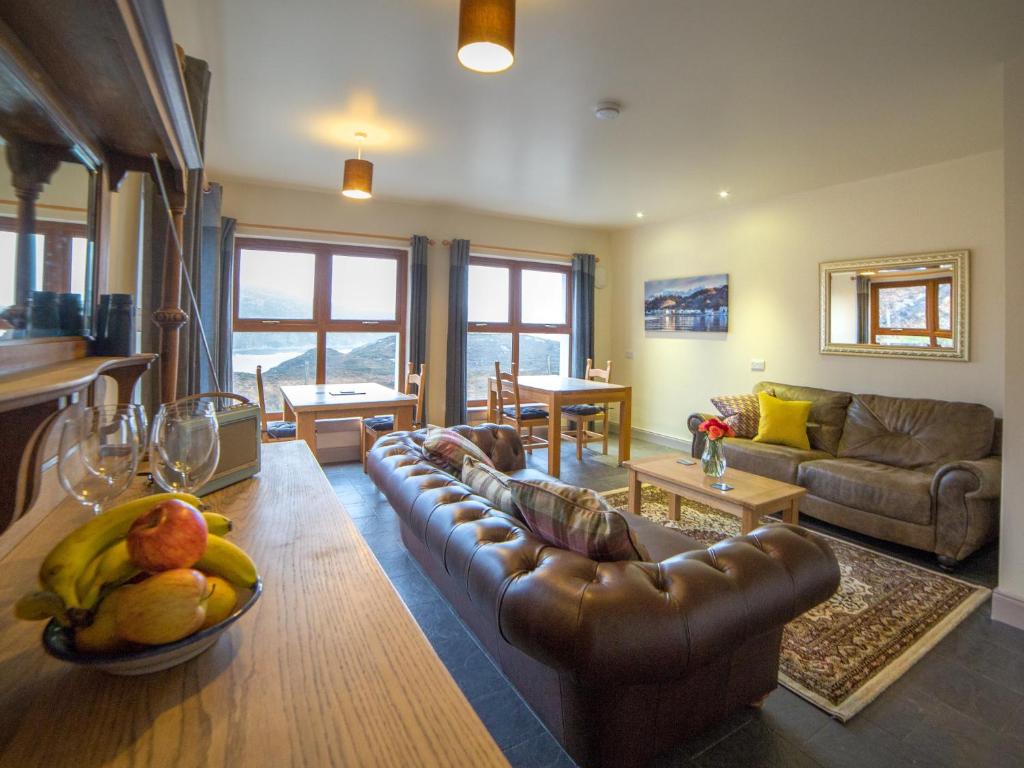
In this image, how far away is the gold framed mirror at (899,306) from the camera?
3.71 m

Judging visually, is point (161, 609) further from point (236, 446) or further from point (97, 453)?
point (236, 446)

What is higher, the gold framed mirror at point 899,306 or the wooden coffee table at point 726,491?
the gold framed mirror at point 899,306

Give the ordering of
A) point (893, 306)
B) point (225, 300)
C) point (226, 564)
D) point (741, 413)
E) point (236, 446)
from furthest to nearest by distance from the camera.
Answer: point (225, 300) < point (741, 413) < point (893, 306) < point (236, 446) < point (226, 564)

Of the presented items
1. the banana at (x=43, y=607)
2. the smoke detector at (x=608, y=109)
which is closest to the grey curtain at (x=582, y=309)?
the smoke detector at (x=608, y=109)

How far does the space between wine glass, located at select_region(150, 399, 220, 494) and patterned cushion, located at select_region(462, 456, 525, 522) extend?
0.97 meters

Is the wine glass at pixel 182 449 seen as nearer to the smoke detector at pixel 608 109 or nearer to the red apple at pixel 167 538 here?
the red apple at pixel 167 538

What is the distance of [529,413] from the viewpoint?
5.36 m

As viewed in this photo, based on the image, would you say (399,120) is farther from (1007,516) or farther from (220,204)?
(1007,516)

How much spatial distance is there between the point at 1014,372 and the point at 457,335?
4.39 meters

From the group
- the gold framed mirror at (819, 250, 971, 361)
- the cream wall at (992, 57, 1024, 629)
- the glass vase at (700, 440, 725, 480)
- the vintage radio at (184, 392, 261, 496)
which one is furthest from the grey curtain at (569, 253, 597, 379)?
the vintage radio at (184, 392, 261, 496)

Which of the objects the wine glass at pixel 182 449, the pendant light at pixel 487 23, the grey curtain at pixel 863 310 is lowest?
the wine glass at pixel 182 449

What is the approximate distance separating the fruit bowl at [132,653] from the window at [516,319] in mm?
5359

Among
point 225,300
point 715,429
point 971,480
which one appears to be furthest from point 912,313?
point 225,300

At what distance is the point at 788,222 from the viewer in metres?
4.82
